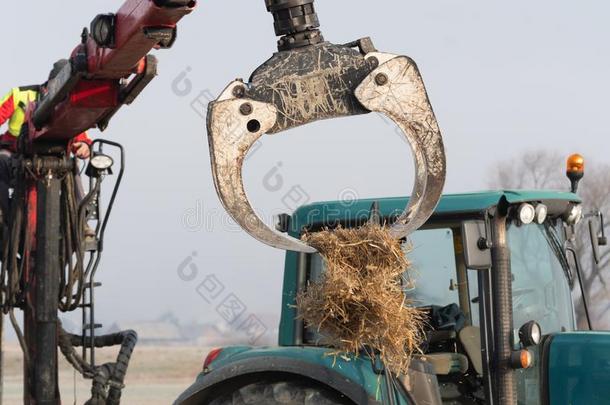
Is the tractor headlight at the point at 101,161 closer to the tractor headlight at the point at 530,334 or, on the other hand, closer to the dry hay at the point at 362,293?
the dry hay at the point at 362,293

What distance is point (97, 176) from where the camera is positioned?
7.40m

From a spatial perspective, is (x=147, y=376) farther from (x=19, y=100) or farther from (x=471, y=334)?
(x=471, y=334)

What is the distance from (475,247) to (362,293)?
0.72 meters

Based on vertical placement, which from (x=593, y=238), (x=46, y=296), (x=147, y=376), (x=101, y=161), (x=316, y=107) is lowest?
(x=147, y=376)

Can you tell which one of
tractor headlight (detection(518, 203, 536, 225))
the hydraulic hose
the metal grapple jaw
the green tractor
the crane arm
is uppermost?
the crane arm

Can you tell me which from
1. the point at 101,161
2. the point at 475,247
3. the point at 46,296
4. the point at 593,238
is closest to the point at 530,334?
the point at 475,247

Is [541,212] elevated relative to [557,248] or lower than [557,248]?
elevated

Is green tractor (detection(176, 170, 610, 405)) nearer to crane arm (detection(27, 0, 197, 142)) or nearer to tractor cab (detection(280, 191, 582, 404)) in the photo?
tractor cab (detection(280, 191, 582, 404))

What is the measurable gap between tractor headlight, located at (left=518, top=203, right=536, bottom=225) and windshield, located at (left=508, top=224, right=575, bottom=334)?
0.26 feet

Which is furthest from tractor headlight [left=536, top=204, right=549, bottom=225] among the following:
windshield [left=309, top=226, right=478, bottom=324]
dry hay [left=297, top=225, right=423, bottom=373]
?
dry hay [left=297, top=225, right=423, bottom=373]

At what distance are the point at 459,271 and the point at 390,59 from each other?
1.60 metres

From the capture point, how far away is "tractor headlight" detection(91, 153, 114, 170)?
7348 millimetres

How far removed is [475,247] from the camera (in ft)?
16.8

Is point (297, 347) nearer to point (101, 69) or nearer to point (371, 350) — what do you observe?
point (371, 350)
